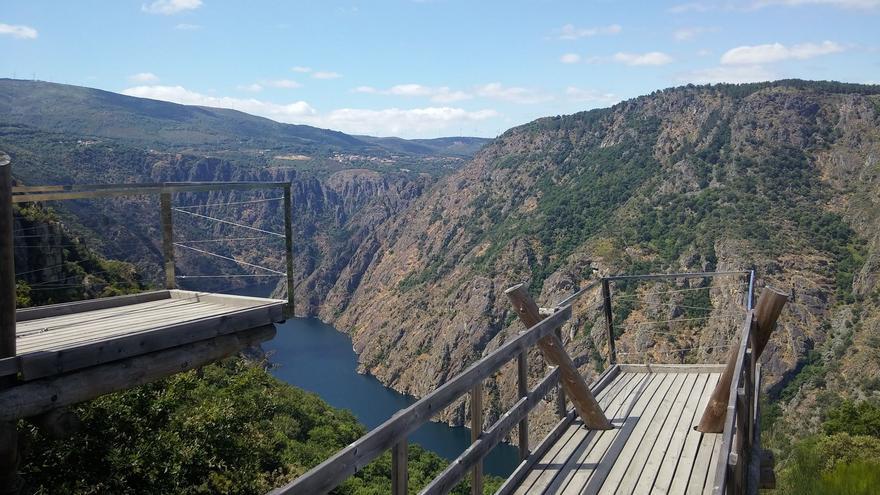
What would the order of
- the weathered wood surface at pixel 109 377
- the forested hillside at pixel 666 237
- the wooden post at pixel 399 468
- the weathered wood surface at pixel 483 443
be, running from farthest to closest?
the forested hillside at pixel 666 237 < the weathered wood surface at pixel 109 377 < the weathered wood surface at pixel 483 443 < the wooden post at pixel 399 468

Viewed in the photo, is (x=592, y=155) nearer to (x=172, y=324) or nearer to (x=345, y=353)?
(x=345, y=353)

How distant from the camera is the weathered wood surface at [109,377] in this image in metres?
3.44

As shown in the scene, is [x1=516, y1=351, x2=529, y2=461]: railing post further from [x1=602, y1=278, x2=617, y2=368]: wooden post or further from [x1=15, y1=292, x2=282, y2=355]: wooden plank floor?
[x1=602, y1=278, x2=617, y2=368]: wooden post

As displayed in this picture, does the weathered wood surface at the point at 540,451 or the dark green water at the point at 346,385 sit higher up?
the weathered wood surface at the point at 540,451

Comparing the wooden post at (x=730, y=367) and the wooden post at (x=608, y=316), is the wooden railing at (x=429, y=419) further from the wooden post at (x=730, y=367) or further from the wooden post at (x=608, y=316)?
the wooden post at (x=608, y=316)

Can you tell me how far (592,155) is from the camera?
388 ft

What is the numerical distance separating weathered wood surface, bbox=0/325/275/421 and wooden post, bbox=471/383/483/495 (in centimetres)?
214

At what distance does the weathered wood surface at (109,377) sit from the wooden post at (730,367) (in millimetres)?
3570

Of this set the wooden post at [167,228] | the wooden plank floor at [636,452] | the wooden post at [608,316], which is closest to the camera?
the wooden plank floor at [636,452]

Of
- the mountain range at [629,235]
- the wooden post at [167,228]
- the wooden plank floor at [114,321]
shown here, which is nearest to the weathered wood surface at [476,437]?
the wooden plank floor at [114,321]

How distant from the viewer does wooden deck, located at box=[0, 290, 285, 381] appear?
368cm

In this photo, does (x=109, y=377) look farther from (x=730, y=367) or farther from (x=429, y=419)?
(x=730, y=367)

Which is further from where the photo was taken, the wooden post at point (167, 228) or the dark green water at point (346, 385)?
the dark green water at point (346, 385)

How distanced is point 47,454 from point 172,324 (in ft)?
11.1
